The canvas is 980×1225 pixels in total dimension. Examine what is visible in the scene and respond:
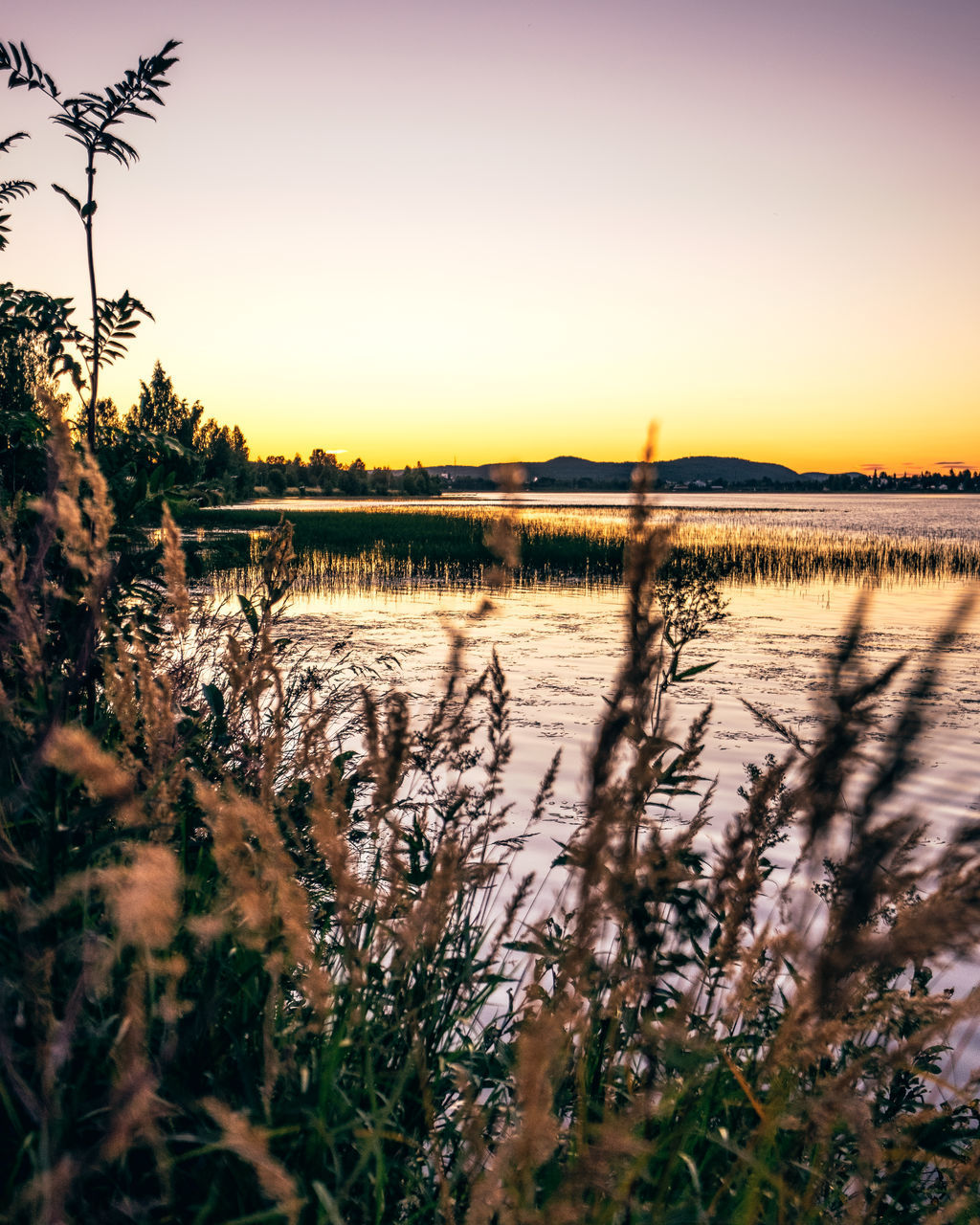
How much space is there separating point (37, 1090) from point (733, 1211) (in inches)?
52.3

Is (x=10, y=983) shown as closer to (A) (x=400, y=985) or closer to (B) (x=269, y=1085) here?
(B) (x=269, y=1085)

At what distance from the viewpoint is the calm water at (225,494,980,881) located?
6.93 m

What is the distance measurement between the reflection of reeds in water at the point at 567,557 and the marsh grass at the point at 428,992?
14667 mm

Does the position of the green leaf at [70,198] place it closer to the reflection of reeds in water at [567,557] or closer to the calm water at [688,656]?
the calm water at [688,656]

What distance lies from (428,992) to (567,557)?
24890mm

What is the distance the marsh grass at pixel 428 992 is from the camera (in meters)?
0.98

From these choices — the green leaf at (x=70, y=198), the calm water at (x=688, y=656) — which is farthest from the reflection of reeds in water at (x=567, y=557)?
the green leaf at (x=70, y=198)

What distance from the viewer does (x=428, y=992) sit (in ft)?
5.76

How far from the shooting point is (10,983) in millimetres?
1277

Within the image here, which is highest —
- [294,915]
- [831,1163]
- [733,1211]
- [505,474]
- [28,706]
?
[505,474]

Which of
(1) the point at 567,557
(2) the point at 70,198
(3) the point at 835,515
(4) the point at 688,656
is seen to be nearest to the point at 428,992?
(2) the point at 70,198

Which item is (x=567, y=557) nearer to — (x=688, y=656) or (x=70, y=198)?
(x=688, y=656)

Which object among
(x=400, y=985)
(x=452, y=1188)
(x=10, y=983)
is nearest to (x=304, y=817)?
(x=400, y=985)

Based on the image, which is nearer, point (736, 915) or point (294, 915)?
point (294, 915)
